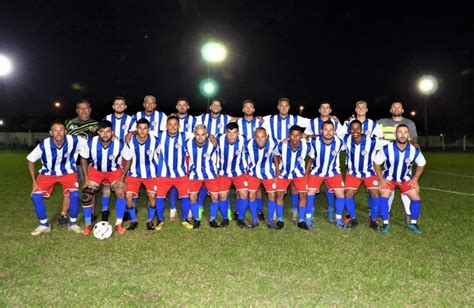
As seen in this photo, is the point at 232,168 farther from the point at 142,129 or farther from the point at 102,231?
the point at 102,231

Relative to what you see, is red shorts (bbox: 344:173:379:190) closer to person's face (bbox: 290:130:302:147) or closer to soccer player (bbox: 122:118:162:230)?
person's face (bbox: 290:130:302:147)

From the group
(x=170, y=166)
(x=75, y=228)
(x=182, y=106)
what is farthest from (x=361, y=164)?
(x=75, y=228)

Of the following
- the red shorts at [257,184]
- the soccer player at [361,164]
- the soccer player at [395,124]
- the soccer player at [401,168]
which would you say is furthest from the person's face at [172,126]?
the soccer player at [395,124]

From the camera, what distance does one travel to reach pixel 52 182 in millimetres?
5539

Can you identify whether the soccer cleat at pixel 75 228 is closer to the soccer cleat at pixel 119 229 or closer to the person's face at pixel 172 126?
the soccer cleat at pixel 119 229

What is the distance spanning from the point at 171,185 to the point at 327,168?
2493mm

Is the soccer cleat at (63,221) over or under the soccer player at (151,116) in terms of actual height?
under

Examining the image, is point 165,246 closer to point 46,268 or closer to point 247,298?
point 46,268

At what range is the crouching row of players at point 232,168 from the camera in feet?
18.6

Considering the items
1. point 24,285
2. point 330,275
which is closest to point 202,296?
point 330,275

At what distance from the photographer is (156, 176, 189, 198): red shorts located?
5.79m

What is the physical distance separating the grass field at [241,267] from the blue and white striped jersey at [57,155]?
3.00 feet

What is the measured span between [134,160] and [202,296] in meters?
2.98

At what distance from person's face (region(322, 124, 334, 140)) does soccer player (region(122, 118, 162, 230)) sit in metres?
2.65
